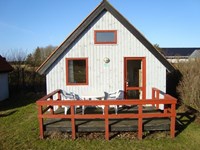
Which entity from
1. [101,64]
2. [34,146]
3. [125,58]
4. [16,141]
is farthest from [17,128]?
[125,58]

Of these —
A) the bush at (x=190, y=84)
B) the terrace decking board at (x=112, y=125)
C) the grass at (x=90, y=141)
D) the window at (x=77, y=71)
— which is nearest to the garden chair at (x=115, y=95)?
the window at (x=77, y=71)

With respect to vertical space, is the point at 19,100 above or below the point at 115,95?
below

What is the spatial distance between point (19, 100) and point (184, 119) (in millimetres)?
11142

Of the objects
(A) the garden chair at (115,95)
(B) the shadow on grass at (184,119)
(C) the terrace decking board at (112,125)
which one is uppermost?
(A) the garden chair at (115,95)

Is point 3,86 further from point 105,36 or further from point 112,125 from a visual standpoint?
point 112,125

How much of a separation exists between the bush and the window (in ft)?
17.3

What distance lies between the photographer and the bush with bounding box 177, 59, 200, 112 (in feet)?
33.4

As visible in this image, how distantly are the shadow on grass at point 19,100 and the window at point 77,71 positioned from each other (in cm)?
484

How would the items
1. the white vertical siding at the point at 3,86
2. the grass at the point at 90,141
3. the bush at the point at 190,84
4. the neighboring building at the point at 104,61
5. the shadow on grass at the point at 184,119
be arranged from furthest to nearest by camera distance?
the white vertical siding at the point at 3,86
the neighboring building at the point at 104,61
the bush at the point at 190,84
the shadow on grass at the point at 184,119
the grass at the point at 90,141

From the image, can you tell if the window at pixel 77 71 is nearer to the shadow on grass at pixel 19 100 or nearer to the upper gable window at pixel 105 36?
the upper gable window at pixel 105 36

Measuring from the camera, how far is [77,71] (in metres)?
10.4

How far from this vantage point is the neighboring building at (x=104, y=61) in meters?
10.3

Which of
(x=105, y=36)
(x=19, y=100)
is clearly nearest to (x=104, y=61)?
(x=105, y=36)

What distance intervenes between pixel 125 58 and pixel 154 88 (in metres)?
2.02
